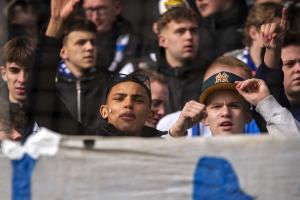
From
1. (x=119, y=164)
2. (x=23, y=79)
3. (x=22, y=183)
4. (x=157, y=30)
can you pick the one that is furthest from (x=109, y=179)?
(x=157, y=30)

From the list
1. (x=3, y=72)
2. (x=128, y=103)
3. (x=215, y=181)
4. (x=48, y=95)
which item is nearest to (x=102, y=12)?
(x=48, y=95)

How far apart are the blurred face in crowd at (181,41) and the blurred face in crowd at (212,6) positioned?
0.30 metres

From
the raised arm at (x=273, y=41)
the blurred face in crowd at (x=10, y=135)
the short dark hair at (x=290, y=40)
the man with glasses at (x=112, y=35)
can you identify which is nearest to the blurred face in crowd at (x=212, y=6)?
the man with glasses at (x=112, y=35)

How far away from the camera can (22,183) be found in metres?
2.34

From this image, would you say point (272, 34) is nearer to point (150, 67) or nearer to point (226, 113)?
point (226, 113)

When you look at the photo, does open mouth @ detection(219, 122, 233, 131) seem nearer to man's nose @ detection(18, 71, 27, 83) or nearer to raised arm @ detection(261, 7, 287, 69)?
raised arm @ detection(261, 7, 287, 69)

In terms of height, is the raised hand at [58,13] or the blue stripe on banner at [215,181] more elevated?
the raised hand at [58,13]

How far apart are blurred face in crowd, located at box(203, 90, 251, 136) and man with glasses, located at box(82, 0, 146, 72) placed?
134cm

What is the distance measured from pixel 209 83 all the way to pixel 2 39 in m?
0.89

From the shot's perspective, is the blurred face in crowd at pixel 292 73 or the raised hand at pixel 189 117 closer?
the raised hand at pixel 189 117

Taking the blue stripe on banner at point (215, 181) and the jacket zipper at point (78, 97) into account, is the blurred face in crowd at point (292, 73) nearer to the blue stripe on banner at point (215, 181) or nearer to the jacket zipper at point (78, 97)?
the jacket zipper at point (78, 97)

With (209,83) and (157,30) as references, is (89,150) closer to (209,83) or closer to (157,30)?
(209,83)

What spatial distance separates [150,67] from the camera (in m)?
4.07

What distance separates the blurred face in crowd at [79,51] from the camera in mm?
3881
